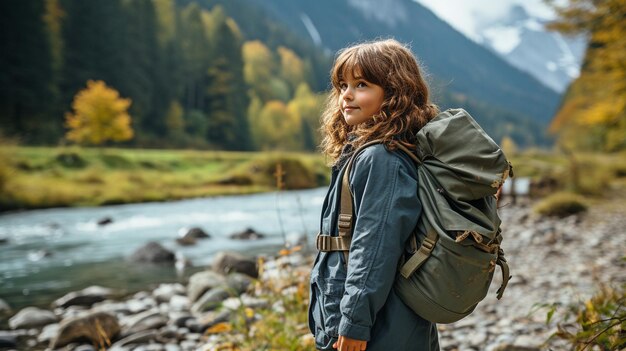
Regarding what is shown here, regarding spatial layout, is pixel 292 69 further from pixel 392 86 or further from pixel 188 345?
pixel 392 86

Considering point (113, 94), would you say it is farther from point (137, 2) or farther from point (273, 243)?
point (273, 243)

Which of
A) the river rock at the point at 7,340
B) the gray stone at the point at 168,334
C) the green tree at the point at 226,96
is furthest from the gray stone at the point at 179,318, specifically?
the green tree at the point at 226,96

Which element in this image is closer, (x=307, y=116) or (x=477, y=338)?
(x=477, y=338)

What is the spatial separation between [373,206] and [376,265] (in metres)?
0.20

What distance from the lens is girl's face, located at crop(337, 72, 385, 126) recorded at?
1.88 m

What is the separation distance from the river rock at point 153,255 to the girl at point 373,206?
8.11m

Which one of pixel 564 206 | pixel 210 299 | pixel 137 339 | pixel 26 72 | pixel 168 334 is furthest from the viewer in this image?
pixel 26 72

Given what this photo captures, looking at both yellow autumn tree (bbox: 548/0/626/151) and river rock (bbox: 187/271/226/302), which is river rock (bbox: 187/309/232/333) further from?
yellow autumn tree (bbox: 548/0/626/151)

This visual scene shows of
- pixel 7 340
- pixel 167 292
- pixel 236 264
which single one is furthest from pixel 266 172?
pixel 7 340

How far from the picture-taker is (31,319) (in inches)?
219

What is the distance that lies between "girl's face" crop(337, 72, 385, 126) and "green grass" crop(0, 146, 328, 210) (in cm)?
1679

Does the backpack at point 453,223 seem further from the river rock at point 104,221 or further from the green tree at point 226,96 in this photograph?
the green tree at point 226,96

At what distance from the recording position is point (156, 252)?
9578mm

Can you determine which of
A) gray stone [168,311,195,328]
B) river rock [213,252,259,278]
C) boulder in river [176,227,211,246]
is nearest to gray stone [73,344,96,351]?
gray stone [168,311,195,328]
